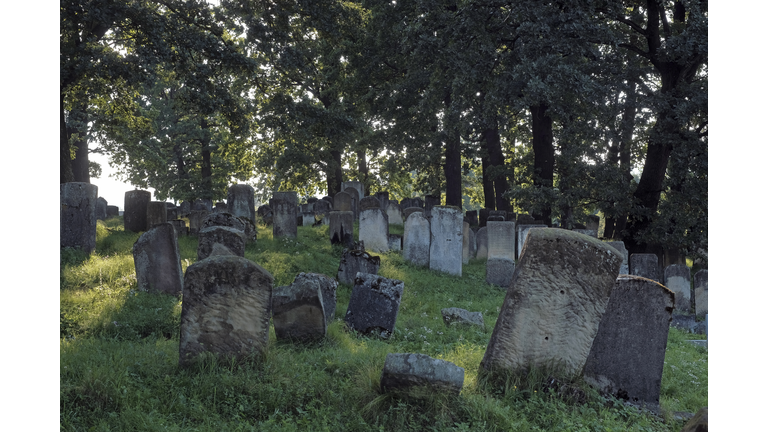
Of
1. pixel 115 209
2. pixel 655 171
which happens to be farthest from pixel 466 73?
pixel 115 209

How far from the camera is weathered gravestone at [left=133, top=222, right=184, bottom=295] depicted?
788cm

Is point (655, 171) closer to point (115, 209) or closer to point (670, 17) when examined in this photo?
point (670, 17)

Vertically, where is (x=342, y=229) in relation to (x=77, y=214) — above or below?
below

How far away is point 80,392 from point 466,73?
11848 millimetres

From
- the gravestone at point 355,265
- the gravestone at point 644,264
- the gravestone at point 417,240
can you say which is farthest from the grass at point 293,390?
the gravestone at point 644,264

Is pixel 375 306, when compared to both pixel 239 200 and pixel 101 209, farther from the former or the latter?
pixel 101 209

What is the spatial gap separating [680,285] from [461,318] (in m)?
6.69

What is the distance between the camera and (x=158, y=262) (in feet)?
25.9

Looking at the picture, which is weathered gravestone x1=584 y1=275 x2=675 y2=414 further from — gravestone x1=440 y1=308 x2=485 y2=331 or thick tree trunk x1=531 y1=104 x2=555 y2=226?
thick tree trunk x1=531 y1=104 x2=555 y2=226

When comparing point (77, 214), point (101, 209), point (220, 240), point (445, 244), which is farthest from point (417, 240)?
point (101, 209)

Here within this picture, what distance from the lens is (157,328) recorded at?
6.53 metres

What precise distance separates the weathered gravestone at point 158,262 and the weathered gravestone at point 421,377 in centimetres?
467

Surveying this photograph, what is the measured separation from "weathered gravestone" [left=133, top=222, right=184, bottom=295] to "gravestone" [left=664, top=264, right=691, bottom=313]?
1016cm

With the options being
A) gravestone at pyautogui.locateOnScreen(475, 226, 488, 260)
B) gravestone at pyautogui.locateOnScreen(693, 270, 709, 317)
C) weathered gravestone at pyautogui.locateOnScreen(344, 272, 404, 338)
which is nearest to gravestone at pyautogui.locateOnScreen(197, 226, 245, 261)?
weathered gravestone at pyautogui.locateOnScreen(344, 272, 404, 338)
